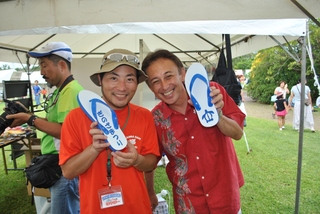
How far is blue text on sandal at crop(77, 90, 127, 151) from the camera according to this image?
41.9 inches

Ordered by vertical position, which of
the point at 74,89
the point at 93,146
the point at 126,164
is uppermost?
the point at 74,89

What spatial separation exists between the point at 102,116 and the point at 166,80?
0.44m

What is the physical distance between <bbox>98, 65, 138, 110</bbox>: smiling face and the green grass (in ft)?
8.44

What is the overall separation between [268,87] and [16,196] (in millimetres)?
18231

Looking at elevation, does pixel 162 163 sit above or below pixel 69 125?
below

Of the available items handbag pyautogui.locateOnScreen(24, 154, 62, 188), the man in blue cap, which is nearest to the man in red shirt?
the man in blue cap

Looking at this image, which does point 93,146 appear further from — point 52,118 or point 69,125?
point 52,118

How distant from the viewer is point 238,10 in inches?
63.5

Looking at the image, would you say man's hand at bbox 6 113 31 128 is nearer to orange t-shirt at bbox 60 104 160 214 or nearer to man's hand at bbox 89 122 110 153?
orange t-shirt at bbox 60 104 160 214

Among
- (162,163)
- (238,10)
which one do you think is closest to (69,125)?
(238,10)

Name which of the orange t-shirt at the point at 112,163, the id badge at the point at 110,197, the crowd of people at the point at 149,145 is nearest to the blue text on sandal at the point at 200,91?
the crowd of people at the point at 149,145

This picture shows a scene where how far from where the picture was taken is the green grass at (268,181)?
3.39 m

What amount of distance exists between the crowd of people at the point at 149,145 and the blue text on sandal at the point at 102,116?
0.01 metres

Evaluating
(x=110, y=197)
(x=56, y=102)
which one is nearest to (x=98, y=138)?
(x=110, y=197)
